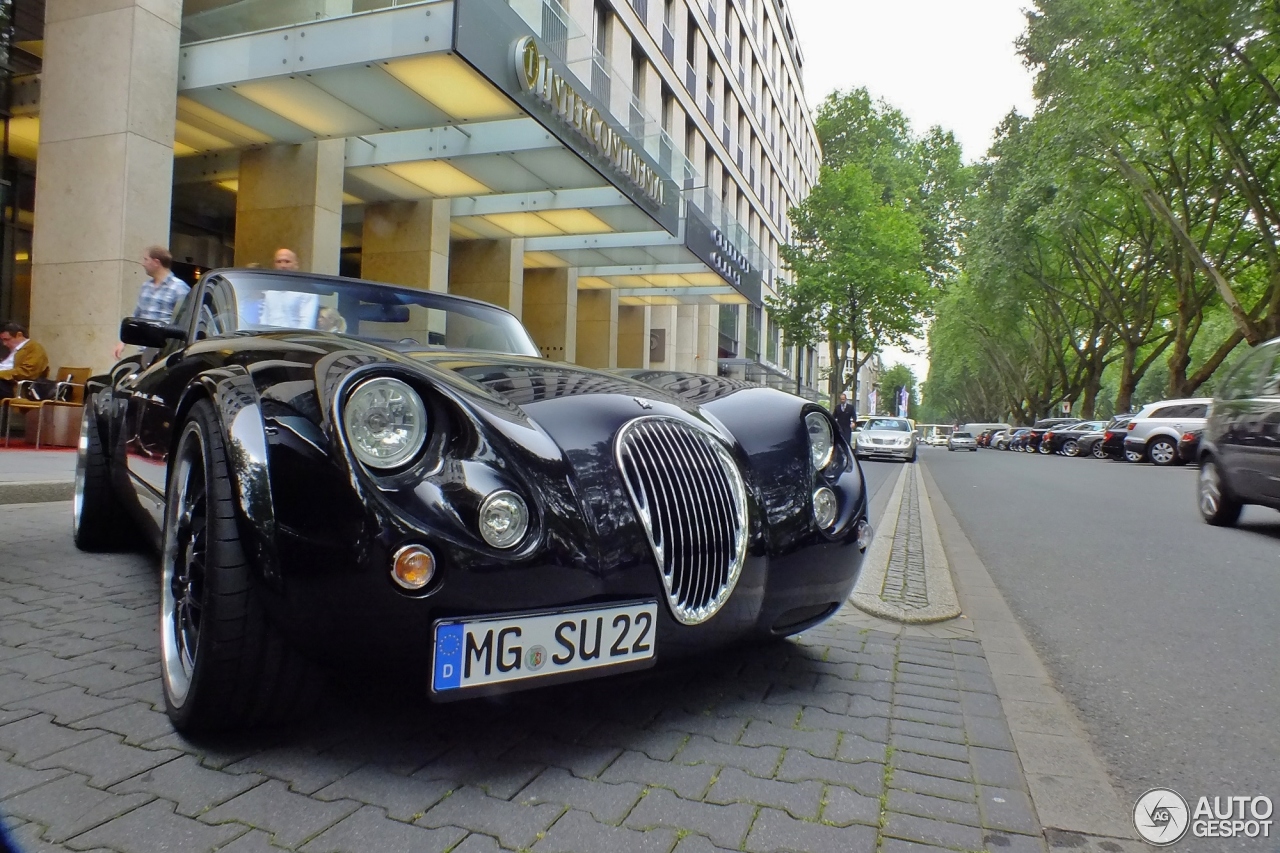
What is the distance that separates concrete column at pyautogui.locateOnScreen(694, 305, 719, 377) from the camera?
30.0 metres

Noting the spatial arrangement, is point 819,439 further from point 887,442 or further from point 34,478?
point 887,442

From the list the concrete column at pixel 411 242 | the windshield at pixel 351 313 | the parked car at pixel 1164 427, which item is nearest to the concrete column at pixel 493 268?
the concrete column at pixel 411 242

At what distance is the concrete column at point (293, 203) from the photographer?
12.0 metres

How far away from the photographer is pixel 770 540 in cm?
240

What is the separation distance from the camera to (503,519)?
74.0 inches

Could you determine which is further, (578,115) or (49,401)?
(578,115)

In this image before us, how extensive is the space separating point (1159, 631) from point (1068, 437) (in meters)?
31.5

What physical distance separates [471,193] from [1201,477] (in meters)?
10.9

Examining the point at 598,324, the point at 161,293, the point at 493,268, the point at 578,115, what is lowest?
the point at 161,293

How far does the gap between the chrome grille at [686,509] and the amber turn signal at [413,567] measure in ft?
1.78

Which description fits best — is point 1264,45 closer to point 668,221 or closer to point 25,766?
point 668,221

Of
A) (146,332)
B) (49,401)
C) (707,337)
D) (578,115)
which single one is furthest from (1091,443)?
(146,332)

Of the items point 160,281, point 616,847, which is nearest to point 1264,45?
point 160,281

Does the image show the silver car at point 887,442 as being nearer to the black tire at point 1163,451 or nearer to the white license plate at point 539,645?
the black tire at point 1163,451
